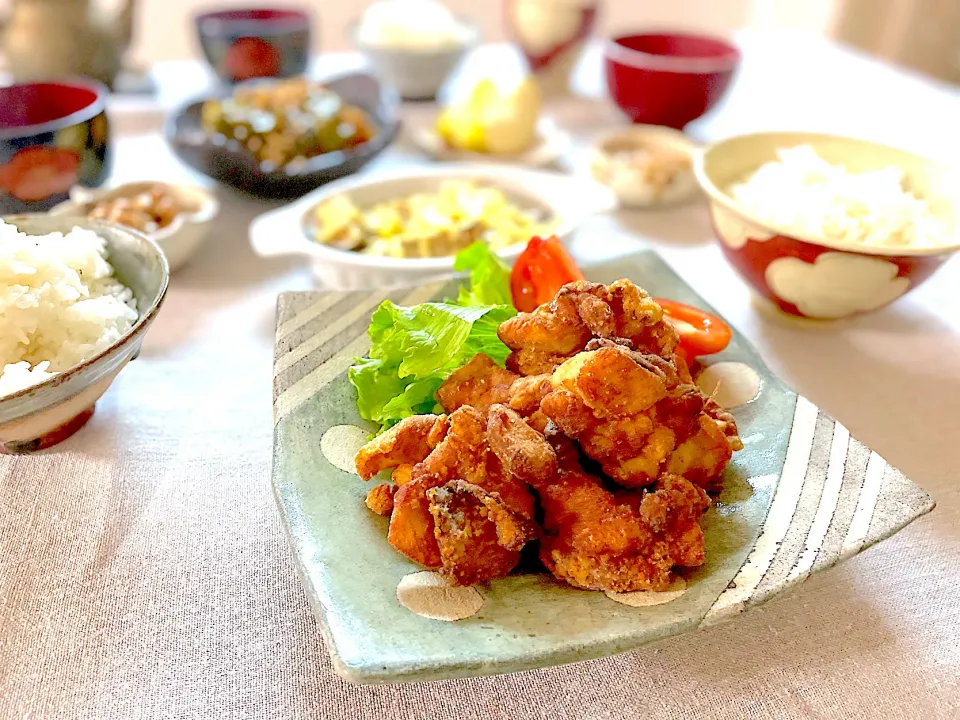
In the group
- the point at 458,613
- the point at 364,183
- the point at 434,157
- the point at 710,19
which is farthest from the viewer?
the point at 710,19

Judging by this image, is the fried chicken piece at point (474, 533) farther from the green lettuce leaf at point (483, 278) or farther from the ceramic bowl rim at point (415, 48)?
the ceramic bowl rim at point (415, 48)

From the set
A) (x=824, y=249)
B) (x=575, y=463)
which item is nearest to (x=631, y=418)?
(x=575, y=463)

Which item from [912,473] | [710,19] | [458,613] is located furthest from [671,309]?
[710,19]

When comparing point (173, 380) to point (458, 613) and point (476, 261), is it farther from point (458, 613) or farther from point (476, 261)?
point (458, 613)

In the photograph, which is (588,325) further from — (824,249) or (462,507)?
(824,249)

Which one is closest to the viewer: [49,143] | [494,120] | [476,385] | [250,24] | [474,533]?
[474,533]

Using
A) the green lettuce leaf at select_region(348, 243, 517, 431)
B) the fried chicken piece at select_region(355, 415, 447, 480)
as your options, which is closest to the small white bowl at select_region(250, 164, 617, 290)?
the green lettuce leaf at select_region(348, 243, 517, 431)
